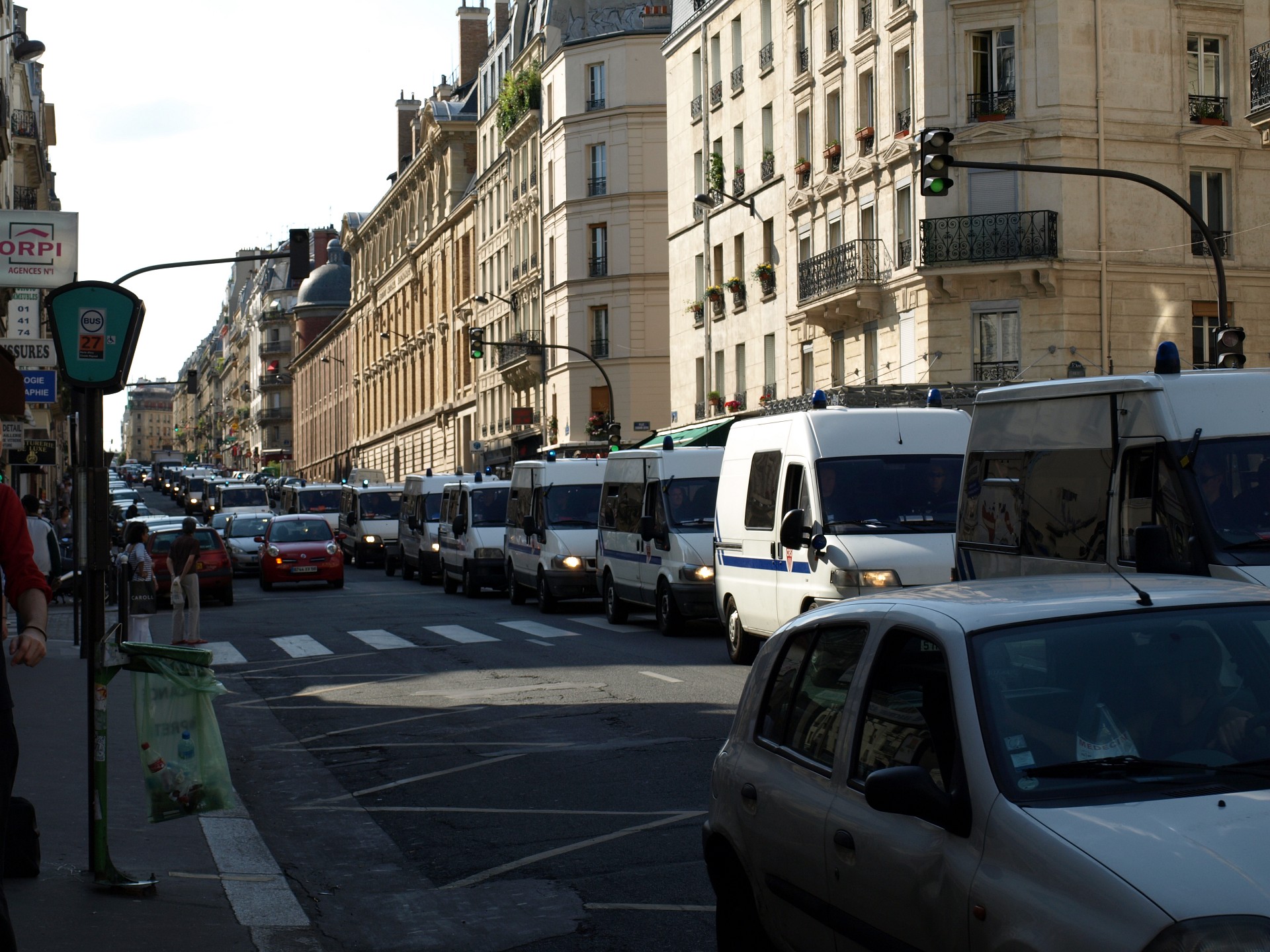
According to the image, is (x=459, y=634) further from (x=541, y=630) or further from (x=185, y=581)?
(x=185, y=581)

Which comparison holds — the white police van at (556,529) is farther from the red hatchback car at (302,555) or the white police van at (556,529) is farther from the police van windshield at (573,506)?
the red hatchback car at (302,555)

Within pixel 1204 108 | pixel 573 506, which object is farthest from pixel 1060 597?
pixel 1204 108

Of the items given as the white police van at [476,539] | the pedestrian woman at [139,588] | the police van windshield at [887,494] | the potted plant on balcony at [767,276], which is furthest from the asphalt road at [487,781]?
the potted plant on balcony at [767,276]

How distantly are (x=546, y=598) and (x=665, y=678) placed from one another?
35.9 ft

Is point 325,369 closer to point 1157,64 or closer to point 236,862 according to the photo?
point 1157,64

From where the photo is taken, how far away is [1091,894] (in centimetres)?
349

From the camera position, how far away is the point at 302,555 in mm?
36000

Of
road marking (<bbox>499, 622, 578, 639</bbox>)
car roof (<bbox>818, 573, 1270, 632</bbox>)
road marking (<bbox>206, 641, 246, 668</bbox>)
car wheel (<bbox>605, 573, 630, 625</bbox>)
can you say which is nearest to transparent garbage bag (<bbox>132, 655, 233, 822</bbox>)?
car roof (<bbox>818, 573, 1270, 632</bbox>)

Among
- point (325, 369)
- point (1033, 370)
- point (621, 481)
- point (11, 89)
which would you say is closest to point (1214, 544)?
point (621, 481)

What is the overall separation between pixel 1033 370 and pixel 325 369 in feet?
357

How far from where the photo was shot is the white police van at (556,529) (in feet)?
87.0

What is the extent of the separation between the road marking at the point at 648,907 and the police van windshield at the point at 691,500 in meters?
14.2

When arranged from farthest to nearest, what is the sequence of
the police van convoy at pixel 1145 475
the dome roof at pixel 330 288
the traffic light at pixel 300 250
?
the dome roof at pixel 330 288
the traffic light at pixel 300 250
the police van convoy at pixel 1145 475

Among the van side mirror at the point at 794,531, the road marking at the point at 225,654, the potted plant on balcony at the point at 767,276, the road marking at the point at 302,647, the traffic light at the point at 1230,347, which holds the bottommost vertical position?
the road marking at the point at 225,654
